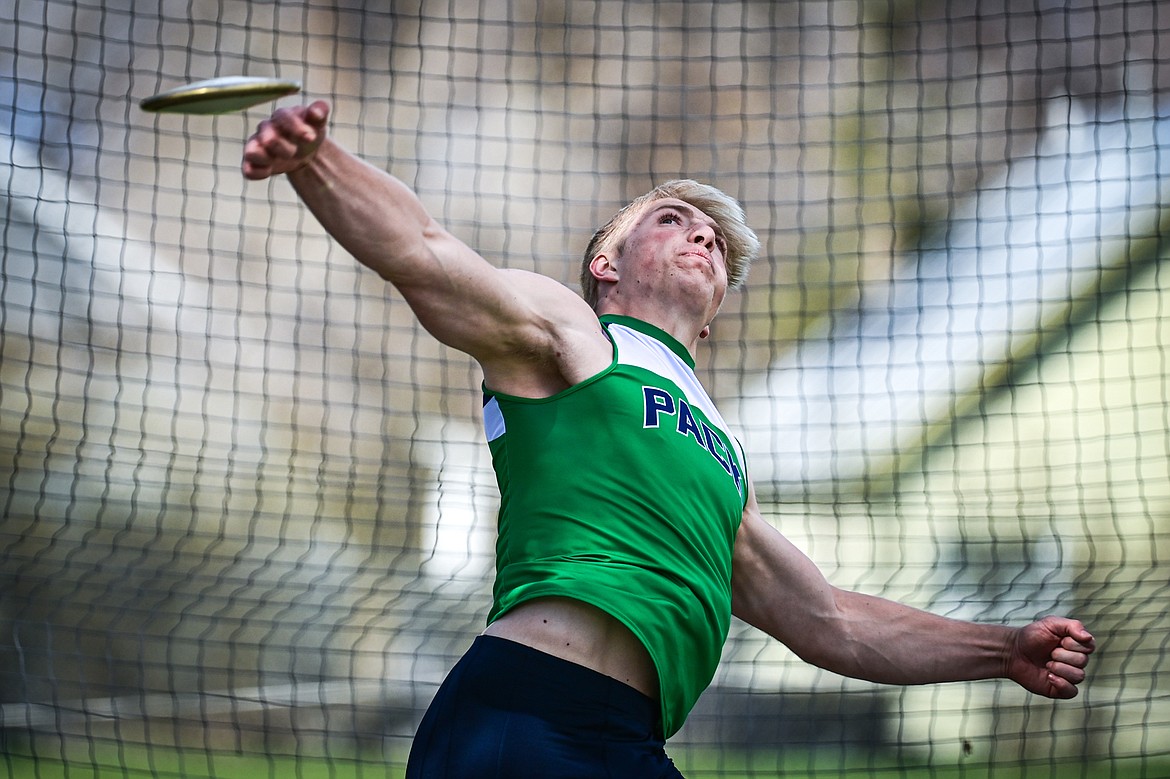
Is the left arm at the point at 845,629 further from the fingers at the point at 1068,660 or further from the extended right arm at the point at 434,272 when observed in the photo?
the extended right arm at the point at 434,272

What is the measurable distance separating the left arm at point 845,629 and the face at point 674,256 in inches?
18.5

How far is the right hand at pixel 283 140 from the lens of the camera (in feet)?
5.83

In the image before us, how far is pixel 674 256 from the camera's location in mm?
2758

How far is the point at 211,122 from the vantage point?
37.1ft

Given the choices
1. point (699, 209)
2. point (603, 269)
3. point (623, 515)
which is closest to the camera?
point (623, 515)

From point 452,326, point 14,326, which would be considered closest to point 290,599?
point 14,326

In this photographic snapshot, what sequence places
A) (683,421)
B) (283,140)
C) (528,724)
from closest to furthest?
1. (283,140)
2. (528,724)
3. (683,421)

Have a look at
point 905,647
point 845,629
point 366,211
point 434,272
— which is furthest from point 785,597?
point 366,211

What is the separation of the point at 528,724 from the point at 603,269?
44.9 inches

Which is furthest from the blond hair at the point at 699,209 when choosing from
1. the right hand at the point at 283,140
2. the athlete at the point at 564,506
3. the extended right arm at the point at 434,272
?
the right hand at the point at 283,140

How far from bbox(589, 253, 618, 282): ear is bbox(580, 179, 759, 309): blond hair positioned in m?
0.03

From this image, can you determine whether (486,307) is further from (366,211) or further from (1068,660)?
(1068,660)

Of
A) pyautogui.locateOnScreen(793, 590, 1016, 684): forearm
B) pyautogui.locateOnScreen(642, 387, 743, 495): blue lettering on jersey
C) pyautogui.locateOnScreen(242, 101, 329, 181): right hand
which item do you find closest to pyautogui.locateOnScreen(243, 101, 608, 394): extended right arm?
pyautogui.locateOnScreen(242, 101, 329, 181): right hand

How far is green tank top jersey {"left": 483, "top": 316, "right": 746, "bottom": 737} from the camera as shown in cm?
214
